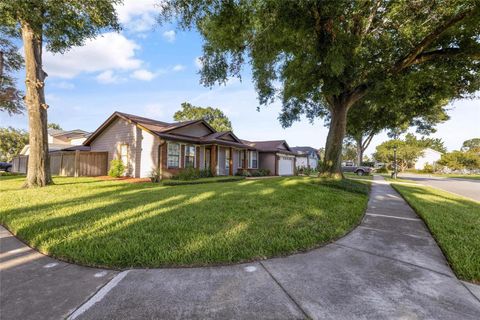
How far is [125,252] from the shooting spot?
307 cm

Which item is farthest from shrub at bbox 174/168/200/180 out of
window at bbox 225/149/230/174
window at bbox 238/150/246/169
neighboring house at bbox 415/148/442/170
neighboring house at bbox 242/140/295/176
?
neighboring house at bbox 415/148/442/170

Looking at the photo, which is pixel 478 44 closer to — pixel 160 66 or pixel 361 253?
pixel 361 253

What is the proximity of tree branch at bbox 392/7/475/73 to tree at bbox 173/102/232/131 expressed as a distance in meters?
38.1

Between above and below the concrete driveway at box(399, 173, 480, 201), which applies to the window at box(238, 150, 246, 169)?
above


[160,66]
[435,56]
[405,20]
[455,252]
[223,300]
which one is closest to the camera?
[223,300]

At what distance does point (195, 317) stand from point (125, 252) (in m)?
1.64

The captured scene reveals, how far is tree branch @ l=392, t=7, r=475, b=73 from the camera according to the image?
733 centimetres

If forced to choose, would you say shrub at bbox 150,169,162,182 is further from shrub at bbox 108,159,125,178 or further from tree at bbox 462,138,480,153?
tree at bbox 462,138,480,153

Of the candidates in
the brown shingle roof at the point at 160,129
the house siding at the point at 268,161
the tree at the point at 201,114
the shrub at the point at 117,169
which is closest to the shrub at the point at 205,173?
the brown shingle roof at the point at 160,129

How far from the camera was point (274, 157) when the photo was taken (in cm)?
2517

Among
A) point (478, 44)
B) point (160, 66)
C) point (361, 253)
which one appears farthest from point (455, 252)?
point (160, 66)

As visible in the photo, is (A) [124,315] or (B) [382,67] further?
(B) [382,67]

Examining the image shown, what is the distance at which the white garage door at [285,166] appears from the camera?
2624cm

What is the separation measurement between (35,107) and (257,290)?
12.7 m
